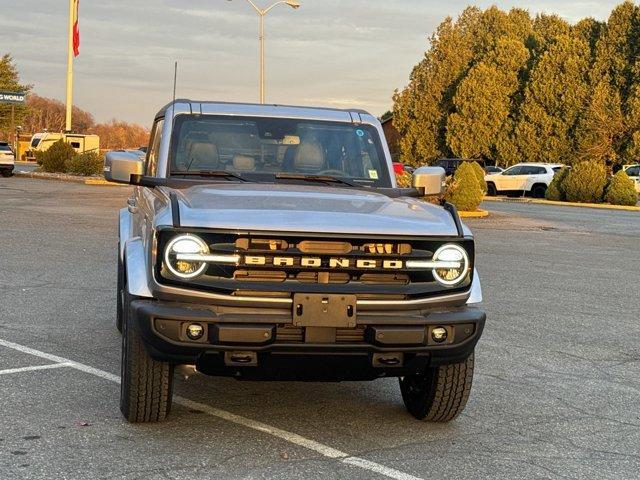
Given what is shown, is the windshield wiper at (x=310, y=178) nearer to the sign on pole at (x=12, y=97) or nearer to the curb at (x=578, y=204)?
the curb at (x=578, y=204)

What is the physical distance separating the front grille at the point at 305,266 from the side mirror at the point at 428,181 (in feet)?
4.65

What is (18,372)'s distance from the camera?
6699 mm

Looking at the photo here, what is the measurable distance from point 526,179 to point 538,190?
0.75 m

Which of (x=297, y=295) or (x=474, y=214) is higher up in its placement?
(x=297, y=295)

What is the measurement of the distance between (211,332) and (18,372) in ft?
8.20

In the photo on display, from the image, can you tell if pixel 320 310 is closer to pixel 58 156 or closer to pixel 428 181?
pixel 428 181

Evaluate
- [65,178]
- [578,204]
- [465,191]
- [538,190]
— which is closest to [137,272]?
[465,191]

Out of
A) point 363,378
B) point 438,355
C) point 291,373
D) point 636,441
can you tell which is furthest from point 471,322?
point 636,441

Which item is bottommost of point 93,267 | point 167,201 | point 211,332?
point 93,267

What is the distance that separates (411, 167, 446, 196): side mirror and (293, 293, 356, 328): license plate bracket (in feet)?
5.88

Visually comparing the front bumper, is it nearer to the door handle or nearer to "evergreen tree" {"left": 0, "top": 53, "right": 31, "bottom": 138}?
the door handle

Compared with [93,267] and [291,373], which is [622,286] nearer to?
[93,267]

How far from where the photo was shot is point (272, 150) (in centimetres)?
661

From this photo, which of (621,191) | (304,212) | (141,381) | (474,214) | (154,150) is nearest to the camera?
(304,212)
